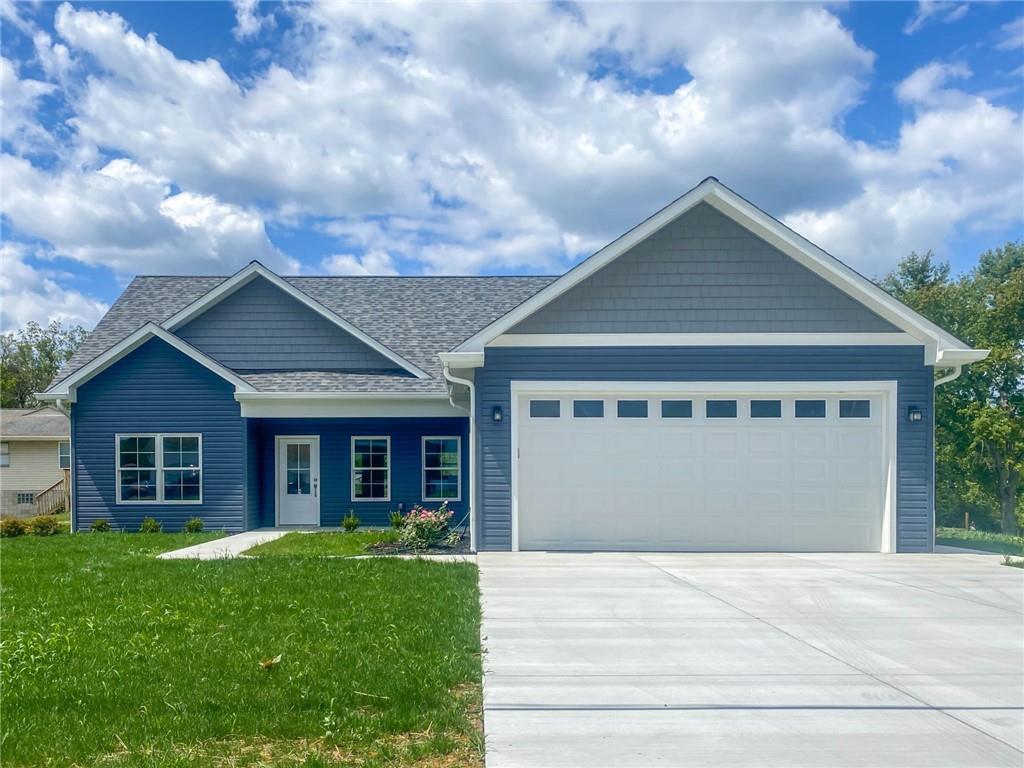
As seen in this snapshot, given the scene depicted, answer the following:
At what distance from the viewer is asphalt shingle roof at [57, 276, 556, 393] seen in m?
16.4

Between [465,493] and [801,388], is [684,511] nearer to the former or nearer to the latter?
[801,388]

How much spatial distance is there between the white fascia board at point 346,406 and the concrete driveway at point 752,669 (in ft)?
21.3

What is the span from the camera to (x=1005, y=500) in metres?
28.4

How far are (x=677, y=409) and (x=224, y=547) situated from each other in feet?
26.0

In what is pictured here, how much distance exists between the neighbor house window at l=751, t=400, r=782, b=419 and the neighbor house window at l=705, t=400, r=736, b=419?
32 centimetres

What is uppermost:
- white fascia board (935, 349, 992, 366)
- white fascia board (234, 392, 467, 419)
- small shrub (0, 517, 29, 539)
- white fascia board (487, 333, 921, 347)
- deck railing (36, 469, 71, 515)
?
white fascia board (487, 333, 921, 347)

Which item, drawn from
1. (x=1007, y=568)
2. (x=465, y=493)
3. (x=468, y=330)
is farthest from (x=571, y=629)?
(x=468, y=330)

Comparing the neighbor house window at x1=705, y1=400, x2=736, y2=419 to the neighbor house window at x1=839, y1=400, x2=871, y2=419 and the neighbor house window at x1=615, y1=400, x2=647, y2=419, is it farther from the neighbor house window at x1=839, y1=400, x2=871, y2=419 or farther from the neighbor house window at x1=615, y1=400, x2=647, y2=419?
the neighbor house window at x1=839, y1=400, x2=871, y2=419

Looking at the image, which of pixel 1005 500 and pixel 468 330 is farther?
pixel 1005 500

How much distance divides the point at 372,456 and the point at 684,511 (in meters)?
7.43

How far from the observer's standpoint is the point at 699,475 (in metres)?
12.0

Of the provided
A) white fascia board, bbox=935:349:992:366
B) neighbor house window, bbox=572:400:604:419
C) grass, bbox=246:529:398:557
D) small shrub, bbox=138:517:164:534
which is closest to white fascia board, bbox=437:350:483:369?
neighbor house window, bbox=572:400:604:419

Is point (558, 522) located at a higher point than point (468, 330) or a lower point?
lower

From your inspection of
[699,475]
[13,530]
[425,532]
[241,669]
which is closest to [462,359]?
[425,532]
